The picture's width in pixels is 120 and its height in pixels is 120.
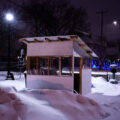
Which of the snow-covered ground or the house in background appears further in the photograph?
the house in background

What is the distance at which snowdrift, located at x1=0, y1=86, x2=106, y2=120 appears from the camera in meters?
5.75

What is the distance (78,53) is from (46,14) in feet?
90.5

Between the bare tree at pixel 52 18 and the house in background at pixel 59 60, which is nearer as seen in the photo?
the house in background at pixel 59 60

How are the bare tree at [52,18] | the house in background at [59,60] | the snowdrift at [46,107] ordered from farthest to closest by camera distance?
the bare tree at [52,18], the house in background at [59,60], the snowdrift at [46,107]

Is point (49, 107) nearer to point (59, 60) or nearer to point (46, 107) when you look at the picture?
point (46, 107)

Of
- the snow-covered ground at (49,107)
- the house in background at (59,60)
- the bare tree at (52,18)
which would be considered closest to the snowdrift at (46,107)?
the snow-covered ground at (49,107)

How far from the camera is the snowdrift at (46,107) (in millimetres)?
5754

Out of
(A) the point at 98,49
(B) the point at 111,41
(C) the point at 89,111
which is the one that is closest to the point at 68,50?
(C) the point at 89,111

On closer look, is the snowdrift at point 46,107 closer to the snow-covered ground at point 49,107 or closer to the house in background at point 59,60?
the snow-covered ground at point 49,107

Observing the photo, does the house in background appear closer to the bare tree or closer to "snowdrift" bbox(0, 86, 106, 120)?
"snowdrift" bbox(0, 86, 106, 120)

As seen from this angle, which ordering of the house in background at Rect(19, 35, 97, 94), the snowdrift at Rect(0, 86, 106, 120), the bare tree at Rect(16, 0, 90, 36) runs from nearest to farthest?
1. the snowdrift at Rect(0, 86, 106, 120)
2. the house in background at Rect(19, 35, 97, 94)
3. the bare tree at Rect(16, 0, 90, 36)

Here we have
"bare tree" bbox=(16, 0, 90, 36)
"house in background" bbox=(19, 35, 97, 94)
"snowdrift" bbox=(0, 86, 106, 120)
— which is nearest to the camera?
"snowdrift" bbox=(0, 86, 106, 120)

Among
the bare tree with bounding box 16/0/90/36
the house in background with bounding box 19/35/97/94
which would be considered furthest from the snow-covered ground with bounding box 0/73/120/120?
the bare tree with bounding box 16/0/90/36

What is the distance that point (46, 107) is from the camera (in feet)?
21.6
